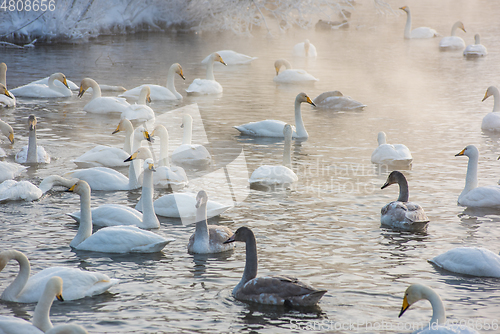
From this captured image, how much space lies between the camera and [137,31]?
38.9 metres

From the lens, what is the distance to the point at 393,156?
12.5 meters

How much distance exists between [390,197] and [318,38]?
93.2ft

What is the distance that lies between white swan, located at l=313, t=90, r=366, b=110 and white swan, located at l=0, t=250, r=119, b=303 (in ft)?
42.7

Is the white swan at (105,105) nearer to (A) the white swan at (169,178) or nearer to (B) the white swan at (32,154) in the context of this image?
(B) the white swan at (32,154)

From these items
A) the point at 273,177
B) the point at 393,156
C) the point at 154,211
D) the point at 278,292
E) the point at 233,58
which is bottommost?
the point at 278,292

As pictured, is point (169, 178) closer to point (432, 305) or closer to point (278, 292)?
point (278, 292)

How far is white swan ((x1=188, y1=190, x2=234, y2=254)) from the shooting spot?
317 inches

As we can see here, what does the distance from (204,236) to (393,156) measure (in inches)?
221

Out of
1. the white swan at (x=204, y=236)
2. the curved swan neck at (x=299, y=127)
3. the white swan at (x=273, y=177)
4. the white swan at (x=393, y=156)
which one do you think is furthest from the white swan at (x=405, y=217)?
the curved swan neck at (x=299, y=127)

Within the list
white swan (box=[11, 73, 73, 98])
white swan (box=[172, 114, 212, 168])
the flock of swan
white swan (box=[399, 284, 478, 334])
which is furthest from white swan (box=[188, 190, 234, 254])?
white swan (box=[11, 73, 73, 98])

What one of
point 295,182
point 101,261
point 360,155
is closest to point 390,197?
point 295,182

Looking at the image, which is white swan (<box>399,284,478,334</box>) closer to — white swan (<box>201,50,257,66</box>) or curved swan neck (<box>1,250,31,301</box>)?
curved swan neck (<box>1,250,31,301</box>)

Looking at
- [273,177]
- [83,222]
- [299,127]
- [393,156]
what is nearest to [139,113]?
[299,127]

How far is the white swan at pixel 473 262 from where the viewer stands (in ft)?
24.3
